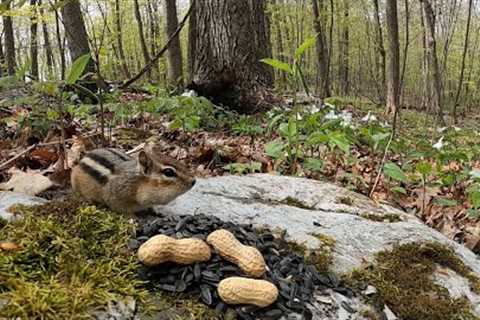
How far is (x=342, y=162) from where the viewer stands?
4.43m

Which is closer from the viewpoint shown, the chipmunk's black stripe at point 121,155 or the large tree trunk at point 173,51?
the chipmunk's black stripe at point 121,155

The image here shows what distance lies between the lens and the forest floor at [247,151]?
10.2ft

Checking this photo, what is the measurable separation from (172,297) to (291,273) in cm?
48

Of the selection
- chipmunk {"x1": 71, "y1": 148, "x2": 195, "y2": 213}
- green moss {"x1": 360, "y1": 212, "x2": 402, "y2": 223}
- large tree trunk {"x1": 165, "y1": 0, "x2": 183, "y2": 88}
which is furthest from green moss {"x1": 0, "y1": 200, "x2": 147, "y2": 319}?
large tree trunk {"x1": 165, "y1": 0, "x2": 183, "y2": 88}

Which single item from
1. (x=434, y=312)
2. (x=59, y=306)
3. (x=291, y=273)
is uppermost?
(x=59, y=306)

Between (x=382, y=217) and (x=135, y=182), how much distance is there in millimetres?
1466

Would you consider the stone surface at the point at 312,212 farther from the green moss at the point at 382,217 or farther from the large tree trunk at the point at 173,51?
the large tree trunk at the point at 173,51

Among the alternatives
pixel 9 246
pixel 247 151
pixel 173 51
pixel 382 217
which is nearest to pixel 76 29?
pixel 247 151

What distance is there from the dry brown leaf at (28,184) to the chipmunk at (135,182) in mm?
298

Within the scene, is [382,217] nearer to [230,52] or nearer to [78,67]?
[78,67]

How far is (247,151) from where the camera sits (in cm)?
430

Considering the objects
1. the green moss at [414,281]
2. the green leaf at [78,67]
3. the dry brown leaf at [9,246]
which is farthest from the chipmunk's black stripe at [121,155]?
the green moss at [414,281]

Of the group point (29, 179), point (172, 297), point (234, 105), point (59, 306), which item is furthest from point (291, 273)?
point (234, 105)

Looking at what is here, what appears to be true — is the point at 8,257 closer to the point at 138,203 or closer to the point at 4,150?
the point at 138,203
